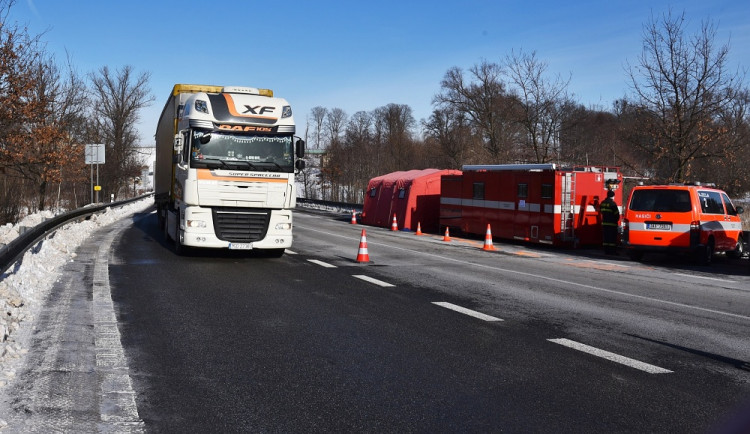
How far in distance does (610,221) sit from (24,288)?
1494cm

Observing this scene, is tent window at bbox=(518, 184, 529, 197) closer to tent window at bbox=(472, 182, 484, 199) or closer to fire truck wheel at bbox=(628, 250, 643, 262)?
tent window at bbox=(472, 182, 484, 199)

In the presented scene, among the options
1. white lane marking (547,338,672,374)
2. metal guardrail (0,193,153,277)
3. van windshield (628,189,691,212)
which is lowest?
white lane marking (547,338,672,374)

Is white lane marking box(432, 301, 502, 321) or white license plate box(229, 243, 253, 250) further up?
white license plate box(229, 243, 253, 250)

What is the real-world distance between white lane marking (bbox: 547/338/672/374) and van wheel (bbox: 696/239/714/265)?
1042 centimetres

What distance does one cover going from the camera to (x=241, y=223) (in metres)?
14.2

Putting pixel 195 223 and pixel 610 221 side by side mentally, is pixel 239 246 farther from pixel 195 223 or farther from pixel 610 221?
pixel 610 221

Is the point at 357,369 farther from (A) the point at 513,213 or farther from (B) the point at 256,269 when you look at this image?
(A) the point at 513,213

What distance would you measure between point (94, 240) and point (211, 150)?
23.7 ft

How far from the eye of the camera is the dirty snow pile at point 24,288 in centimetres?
592

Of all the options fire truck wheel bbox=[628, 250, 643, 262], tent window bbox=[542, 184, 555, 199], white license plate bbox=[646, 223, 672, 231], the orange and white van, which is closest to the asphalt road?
the orange and white van

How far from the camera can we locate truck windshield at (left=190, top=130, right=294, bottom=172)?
45.8 feet

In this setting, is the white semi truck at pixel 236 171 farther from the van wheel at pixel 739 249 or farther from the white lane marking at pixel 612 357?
the van wheel at pixel 739 249

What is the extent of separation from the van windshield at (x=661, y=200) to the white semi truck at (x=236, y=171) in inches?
332

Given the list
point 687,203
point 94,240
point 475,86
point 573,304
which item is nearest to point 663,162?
point 687,203
